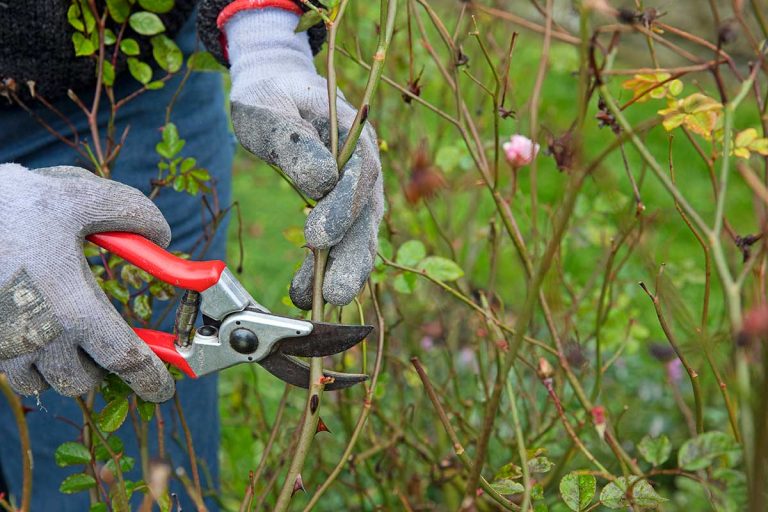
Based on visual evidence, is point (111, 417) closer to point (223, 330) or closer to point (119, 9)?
point (223, 330)

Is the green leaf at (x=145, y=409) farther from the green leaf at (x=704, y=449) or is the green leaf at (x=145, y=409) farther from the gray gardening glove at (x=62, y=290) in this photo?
the green leaf at (x=704, y=449)

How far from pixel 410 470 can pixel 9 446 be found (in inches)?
42.1

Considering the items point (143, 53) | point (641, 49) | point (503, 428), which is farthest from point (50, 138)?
point (641, 49)

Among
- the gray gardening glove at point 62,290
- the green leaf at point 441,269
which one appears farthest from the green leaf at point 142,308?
the green leaf at point 441,269

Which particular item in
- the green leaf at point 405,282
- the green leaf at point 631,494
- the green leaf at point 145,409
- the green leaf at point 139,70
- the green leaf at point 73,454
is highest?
the green leaf at point 631,494

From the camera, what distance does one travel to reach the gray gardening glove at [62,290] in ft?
4.09

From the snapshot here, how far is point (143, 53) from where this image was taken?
1.72 meters

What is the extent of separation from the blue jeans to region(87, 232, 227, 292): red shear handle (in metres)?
0.40

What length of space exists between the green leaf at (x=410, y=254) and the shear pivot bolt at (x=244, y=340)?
39 centimetres

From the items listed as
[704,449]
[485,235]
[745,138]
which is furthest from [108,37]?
[485,235]

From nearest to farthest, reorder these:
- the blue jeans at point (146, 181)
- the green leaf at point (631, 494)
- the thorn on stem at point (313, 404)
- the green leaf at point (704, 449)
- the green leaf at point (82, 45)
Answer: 1. the green leaf at point (704, 449)
2. the green leaf at point (631, 494)
3. the thorn on stem at point (313, 404)
4. the green leaf at point (82, 45)
5. the blue jeans at point (146, 181)

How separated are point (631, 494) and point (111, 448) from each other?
2.76ft

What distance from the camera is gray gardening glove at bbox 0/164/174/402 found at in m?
1.25

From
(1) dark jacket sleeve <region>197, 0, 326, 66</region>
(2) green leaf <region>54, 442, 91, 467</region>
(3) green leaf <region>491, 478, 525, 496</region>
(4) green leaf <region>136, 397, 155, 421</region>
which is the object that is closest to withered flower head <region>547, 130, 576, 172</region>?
(1) dark jacket sleeve <region>197, 0, 326, 66</region>
